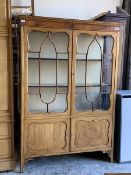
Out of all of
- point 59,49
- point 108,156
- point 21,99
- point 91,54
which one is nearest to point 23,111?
point 21,99

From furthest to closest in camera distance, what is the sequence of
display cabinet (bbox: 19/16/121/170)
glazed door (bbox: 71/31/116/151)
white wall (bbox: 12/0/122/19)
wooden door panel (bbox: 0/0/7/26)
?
white wall (bbox: 12/0/122/19), glazed door (bbox: 71/31/116/151), display cabinet (bbox: 19/16/121/170), wooden door panel (bbox: 0/0/7/26)

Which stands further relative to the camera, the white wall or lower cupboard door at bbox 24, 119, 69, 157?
the white wall

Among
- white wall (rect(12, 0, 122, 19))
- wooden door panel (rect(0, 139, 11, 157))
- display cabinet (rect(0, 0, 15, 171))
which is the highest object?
white wall (rect(12, 0, 122, 19))

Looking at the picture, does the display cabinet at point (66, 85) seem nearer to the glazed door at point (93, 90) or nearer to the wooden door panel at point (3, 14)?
the glazed door at point (93, 90)

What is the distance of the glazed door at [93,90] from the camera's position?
2.80 m

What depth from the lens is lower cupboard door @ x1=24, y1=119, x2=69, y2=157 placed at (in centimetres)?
270

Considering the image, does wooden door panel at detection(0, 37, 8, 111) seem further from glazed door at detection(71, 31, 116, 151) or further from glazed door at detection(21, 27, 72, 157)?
glazed door at detection(71, 31, 116, 151)

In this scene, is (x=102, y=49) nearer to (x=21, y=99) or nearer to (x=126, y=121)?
(x=126, y=121)

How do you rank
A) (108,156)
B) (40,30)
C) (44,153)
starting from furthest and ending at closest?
(108,156) → (44,153) → (40,30)

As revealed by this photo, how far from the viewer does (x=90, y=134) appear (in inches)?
114

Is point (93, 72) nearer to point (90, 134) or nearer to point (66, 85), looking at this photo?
point (66, 85)

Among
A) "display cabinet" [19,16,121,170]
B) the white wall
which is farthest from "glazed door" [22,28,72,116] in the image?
the white wall

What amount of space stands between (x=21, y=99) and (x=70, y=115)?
0.59 metres

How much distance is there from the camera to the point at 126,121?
2912 millimetres
